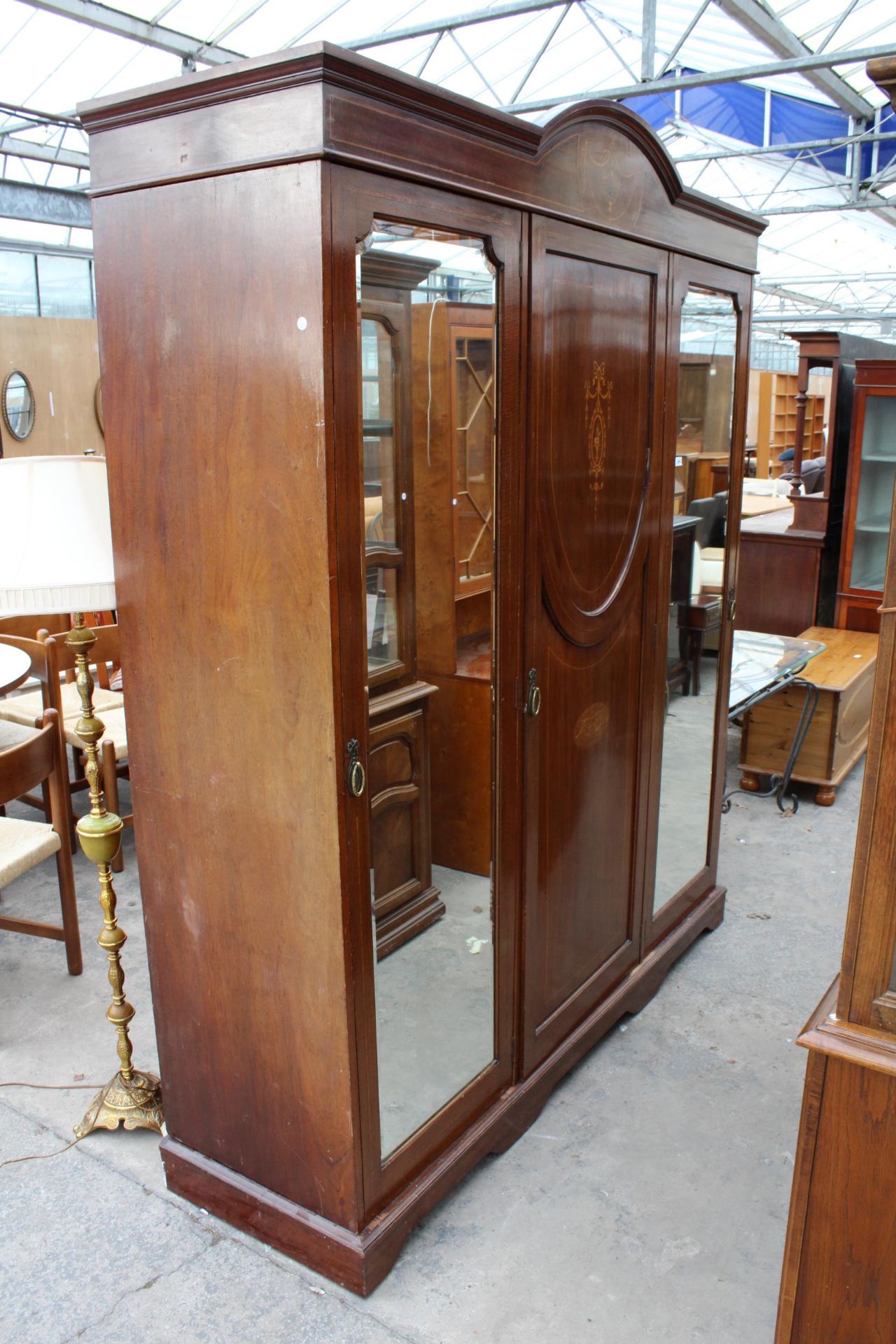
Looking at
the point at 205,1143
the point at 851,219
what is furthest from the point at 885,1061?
the point at 851,219

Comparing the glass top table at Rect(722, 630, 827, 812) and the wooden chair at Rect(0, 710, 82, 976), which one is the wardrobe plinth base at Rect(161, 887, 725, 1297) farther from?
the glass top table at Rect(722, 630, 827, 812)

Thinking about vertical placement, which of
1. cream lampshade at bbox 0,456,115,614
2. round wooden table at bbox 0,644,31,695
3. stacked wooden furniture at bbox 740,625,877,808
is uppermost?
cream lampshade at bbox 0,456,115,614

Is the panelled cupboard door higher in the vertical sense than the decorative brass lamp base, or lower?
higher

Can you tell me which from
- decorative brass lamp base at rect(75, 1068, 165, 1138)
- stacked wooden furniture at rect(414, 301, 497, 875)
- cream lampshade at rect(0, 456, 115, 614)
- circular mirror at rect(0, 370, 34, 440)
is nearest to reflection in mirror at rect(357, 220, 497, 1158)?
stacked wooden furniture at rect(414, 301, 497, 875)

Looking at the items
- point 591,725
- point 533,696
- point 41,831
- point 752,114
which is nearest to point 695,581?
point 591,725

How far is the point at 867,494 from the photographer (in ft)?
17.4

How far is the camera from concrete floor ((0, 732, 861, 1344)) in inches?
75.0

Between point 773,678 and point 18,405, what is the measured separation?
218 inches

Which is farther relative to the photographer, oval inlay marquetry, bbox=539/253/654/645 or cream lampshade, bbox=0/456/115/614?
oval inlay marquetry, bbox=539/253/654/645

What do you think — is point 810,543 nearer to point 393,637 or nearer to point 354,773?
point 393,637

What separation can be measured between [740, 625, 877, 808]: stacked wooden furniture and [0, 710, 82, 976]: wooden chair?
286 cm

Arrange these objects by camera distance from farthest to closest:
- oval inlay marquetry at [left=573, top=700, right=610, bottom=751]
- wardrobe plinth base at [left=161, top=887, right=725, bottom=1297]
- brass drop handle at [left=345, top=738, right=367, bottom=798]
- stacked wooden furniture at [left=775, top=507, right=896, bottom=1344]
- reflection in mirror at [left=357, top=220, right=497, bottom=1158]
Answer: oval inlay marquetry at [left=573, top=700, right=610, bottom=751] → wardrobe plinth base at [left=161, top=887, right=725, bottom=1297] → reflection in mirror at [left=357, top=220, right=497, bottom=1158] → brass drop handle at [left=345, top=738, right=367, bottom=798] → stacked wooden furniture at [left=775, top=507, right=896, bottom=1344]

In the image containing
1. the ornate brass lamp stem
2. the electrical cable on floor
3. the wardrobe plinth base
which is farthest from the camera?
the electrical cable on floor

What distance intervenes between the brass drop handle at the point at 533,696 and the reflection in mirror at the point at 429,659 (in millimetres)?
117
